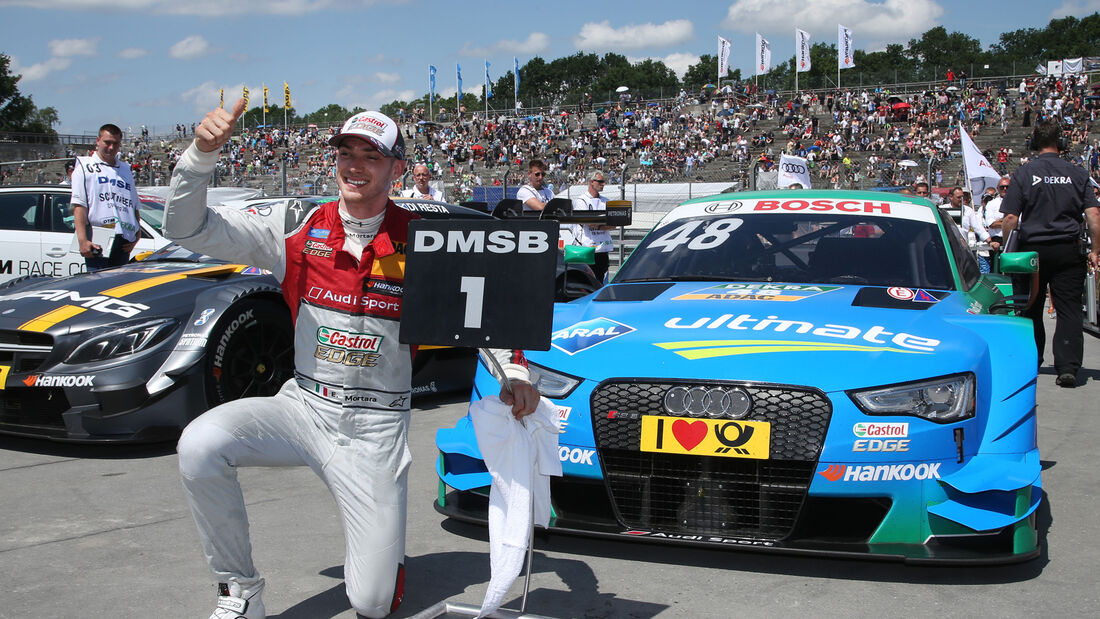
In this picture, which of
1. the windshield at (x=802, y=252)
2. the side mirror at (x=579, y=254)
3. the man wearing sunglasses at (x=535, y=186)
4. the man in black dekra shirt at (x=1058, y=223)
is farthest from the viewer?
the man wearing sunglasses at (x=535, y=186)

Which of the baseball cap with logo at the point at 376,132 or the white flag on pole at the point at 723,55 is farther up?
the white flag on pole at the point at 723,55

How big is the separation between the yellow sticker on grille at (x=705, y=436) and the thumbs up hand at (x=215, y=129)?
1589mm

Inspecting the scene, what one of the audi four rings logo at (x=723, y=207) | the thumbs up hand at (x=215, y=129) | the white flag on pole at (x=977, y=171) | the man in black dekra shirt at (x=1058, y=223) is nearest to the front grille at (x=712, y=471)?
the thumbs up hand at (x=215, y=129)

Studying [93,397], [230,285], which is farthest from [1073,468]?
[93,397]

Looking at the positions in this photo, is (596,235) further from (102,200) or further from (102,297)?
(102,297)

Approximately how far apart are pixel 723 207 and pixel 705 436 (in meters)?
2.17

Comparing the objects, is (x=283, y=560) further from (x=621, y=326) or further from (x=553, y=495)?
(x=621, y=326)

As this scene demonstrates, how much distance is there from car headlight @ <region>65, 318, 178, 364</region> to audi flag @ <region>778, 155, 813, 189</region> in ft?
31.4

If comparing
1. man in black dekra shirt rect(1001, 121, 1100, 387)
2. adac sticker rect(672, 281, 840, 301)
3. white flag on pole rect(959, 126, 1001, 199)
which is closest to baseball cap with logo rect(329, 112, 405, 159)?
adac sticker rect(672, 281, 840, 301)

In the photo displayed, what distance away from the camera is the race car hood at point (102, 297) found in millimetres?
5078

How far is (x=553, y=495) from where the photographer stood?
11.5 feet

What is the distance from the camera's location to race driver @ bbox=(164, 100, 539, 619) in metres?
2.84

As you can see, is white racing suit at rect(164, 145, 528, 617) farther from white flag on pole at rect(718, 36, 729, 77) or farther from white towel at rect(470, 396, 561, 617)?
white flag on pole at rect(718, 36, 729, 77)

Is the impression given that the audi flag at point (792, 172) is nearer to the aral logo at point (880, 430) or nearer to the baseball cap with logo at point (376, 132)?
the aral logo at point (880, 430)
